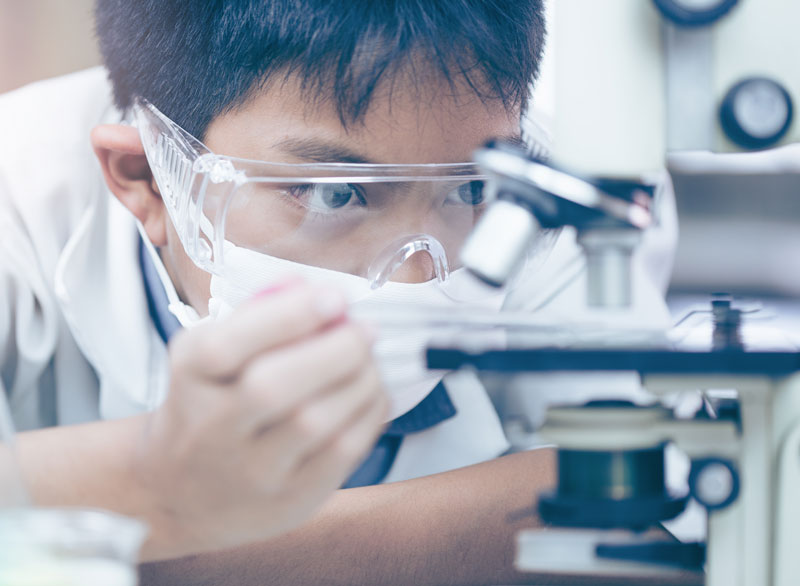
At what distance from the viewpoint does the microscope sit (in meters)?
0.62

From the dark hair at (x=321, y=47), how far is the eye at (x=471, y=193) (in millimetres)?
122

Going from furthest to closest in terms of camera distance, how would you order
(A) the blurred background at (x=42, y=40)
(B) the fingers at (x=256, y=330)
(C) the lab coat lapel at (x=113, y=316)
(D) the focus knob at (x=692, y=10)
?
(A) the blurred background at (x=42, y=40) < (C) the lab coat lapel at (x=113, y=316) < (D) the focus knob at (x=692, y=10) < (B) the fingers at (x=256, y=330)

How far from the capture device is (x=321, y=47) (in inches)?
36.9

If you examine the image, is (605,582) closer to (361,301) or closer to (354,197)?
(361,301)

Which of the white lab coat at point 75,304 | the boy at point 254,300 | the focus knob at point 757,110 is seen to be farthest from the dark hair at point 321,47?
the focus knob at point 757,110

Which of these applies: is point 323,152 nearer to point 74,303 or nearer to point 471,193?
point 471,193

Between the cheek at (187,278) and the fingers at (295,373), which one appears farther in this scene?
the cheek at (187,278)

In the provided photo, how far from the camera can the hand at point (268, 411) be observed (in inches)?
21.0

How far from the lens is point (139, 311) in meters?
1.28

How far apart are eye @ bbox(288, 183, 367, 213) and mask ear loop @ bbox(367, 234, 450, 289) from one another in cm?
8

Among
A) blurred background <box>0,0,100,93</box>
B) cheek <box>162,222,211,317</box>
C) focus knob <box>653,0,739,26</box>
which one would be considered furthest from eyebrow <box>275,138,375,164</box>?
blurred background <box>0,0,100,93</box>

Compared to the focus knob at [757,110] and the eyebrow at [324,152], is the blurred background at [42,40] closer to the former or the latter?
the eyebrow at [324,152]

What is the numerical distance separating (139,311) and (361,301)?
49 cm

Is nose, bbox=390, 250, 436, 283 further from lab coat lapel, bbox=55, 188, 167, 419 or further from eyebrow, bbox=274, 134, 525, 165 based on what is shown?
lab coat lapel, bbox=55, 188, 167, 419
